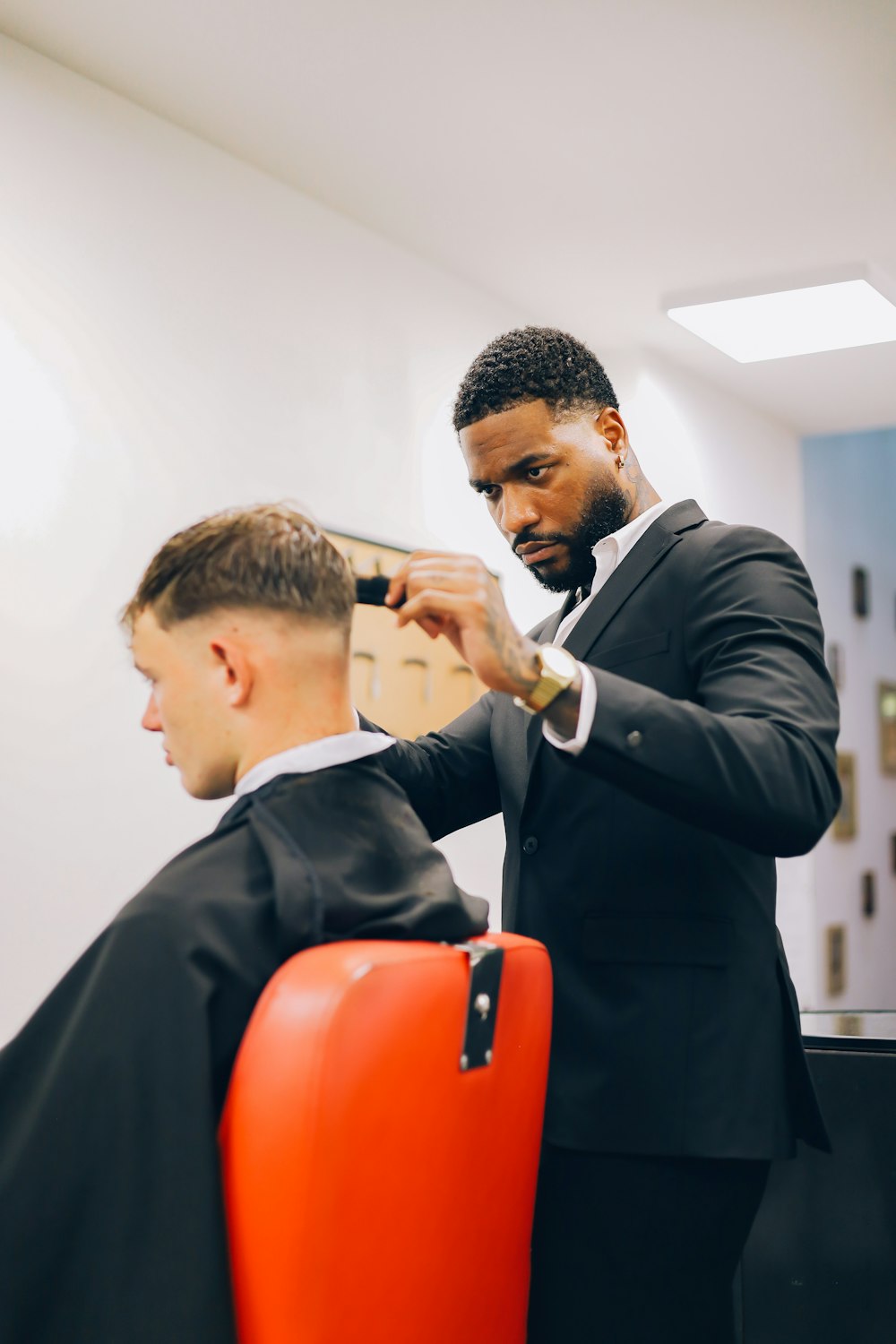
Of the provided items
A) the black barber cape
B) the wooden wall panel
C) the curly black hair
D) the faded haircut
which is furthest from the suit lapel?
the wooden wall panel

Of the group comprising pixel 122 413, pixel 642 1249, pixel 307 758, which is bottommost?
pixel 642 1249

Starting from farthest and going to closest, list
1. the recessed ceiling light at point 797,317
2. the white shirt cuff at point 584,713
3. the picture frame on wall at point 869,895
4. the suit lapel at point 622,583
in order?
1. the picture frame on wall at point 869,895
2. the recessed ceiling light at point 797,317
3. the suit lapel at point 622,583
4. the white shirt cuff at point 584,713

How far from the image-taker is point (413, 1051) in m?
1.11

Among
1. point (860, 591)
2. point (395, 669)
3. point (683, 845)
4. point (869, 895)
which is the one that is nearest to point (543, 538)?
point (683, 845)

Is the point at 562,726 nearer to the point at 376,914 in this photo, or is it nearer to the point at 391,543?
the point at 376,914

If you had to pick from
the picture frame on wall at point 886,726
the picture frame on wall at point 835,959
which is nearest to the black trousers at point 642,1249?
the picture frame on wall at point 835,959

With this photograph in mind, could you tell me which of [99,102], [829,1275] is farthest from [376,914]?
[99,102]

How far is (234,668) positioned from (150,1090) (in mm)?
432

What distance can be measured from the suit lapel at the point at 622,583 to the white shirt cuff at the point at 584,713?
1.11ft

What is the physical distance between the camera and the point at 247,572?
134 cm

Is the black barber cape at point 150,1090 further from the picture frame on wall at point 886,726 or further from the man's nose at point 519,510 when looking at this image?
the picture frame on wall at point 886,726

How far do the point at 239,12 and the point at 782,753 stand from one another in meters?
2.53

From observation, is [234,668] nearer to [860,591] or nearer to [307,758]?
[307,758]

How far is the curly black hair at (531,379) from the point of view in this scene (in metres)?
1.78
